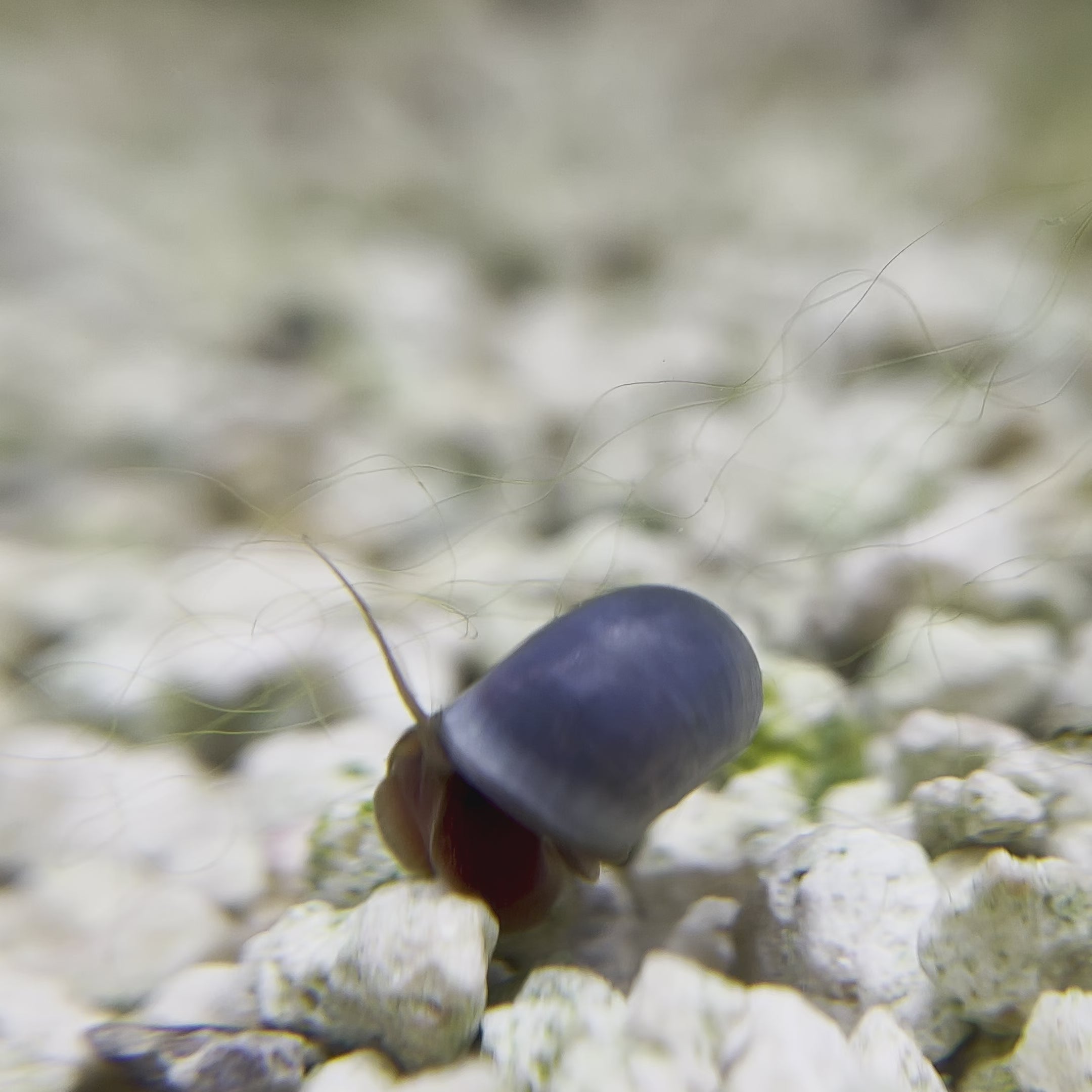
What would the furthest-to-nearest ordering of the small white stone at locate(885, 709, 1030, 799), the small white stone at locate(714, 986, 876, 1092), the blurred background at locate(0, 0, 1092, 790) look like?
1. the blurred background at locate(0, 0, 1092, 790)
2. the small white stone at locate(885, 709, 1030, 799)
3. the small white stone at locate(714, 986, 876, 1092)

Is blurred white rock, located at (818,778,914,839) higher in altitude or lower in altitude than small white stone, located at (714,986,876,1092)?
lower

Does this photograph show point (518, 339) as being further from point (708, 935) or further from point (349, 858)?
point (708, 935)

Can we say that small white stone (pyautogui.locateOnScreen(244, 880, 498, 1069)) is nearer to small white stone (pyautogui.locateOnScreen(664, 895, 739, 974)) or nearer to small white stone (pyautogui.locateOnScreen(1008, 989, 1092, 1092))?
small white stone (pyautogui.locateOnScreen(664, 895, 739, 974))

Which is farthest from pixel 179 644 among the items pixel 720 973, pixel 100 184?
pixel 100 184

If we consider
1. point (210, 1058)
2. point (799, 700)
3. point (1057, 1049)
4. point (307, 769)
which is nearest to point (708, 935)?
point (1057, 1049)

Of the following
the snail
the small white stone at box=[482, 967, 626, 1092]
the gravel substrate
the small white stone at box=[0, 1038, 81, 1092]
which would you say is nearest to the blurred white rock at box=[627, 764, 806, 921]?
the gravel substrate

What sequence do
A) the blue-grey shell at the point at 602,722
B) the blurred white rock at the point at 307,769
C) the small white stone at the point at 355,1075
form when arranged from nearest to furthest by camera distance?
the small white stone at the point at 355,1075
the blue-grey shell at the point at 602,722
the blurred white rock at the point at 307,769

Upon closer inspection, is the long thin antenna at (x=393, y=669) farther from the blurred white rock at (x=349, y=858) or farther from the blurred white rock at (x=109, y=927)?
the blurred white rock at (x=109, y=927)

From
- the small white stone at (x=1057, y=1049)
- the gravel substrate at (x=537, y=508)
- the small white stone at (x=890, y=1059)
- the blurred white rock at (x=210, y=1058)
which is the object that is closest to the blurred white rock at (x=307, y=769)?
the gravel substrate at (x=537, y=508)
